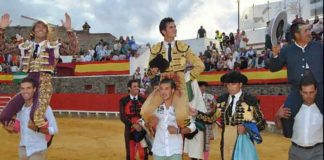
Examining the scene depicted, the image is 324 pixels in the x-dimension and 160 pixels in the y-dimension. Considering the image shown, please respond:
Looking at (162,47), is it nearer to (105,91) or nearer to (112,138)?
(112,138)

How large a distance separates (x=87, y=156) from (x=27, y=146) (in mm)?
4744

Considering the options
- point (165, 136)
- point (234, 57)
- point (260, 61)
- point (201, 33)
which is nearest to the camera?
point (165, 136)

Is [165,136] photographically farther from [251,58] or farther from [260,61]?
[251,58]

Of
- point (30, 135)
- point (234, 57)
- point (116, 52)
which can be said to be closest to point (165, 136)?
point (30, 135)

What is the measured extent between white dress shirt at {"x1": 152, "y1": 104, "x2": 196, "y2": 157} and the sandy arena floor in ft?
15.2

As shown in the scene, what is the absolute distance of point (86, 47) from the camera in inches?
1435

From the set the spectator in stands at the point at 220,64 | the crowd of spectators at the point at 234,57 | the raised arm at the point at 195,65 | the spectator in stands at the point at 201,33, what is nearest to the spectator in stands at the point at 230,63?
the crowd of spectators at the point at 234,57

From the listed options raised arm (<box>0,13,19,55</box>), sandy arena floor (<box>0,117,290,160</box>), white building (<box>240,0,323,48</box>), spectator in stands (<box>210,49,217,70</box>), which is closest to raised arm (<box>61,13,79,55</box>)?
raised arm (<box>0,13,19,55</box>)

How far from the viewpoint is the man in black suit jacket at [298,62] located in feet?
13.3

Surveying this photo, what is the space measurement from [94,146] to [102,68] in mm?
12646

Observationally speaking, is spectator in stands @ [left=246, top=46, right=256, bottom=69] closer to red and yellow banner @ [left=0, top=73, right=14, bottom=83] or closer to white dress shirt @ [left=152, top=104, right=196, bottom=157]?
red and yellow banner @ [left=0, top=73, right=14, bottom=83]

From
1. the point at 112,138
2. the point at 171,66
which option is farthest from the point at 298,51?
the point at 112,138

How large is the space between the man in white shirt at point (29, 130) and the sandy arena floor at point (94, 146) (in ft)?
14.3

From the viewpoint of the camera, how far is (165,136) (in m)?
4.59
